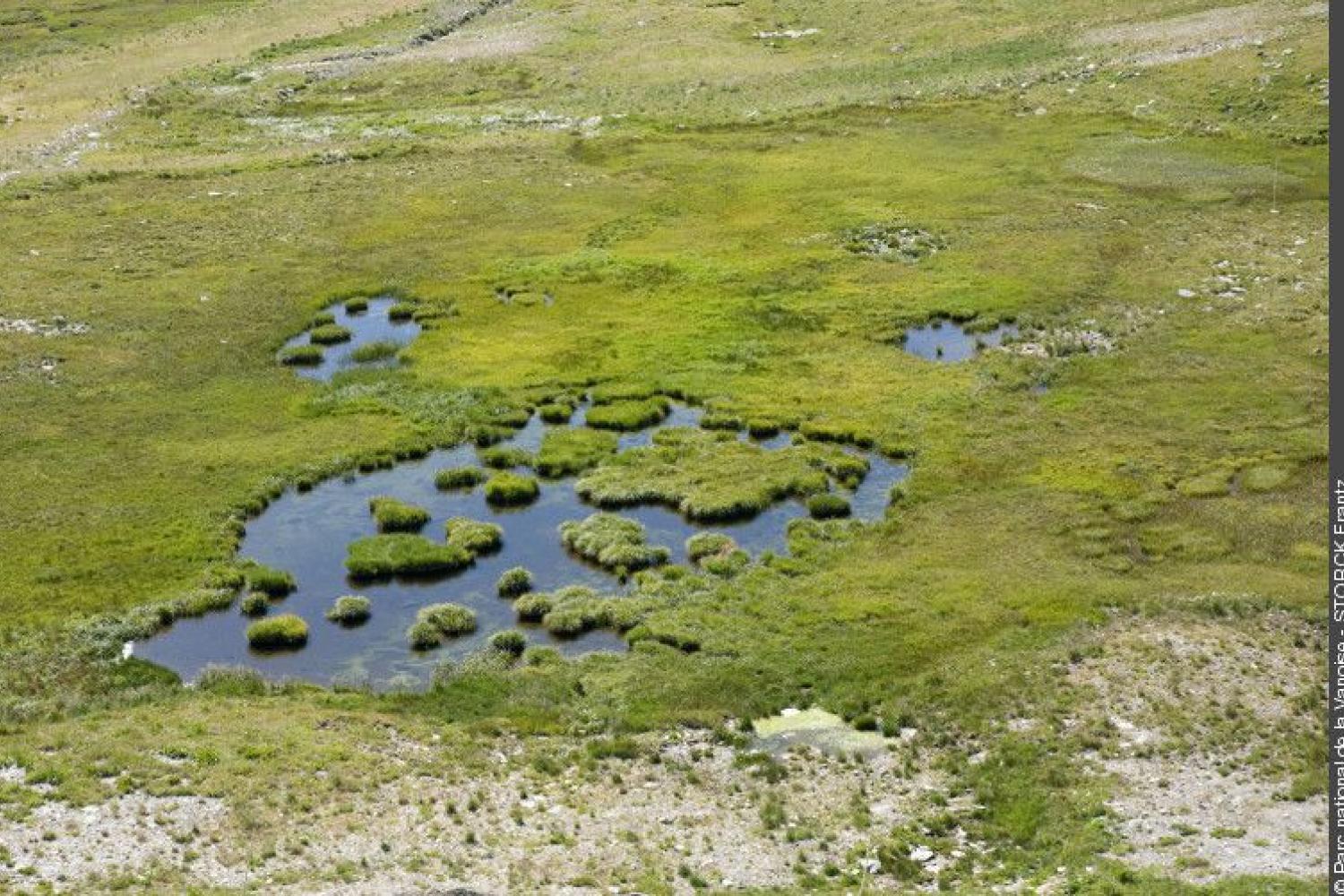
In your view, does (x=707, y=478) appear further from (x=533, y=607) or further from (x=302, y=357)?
(x=302, y=357)

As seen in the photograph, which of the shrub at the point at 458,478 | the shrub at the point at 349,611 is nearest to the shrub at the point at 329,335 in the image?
the shrub at the point at 458,478

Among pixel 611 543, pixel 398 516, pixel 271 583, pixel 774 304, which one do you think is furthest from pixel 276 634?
pixel 774 304

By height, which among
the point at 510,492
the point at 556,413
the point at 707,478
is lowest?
the point at 707,478

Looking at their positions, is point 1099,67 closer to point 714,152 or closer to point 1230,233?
point 714,152

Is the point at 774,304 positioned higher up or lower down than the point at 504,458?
lower down

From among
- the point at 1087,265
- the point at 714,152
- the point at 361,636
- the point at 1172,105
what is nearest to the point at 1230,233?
the point at 1087,265

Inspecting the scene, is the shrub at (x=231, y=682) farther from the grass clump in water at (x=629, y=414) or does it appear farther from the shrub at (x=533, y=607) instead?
the grass clump in water at (x=629, y=414)
